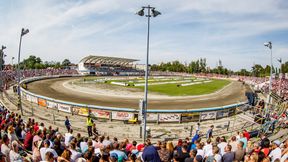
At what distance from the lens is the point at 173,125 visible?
56.0ft

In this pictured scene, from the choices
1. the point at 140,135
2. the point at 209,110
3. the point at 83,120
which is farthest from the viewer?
the point at 209,110

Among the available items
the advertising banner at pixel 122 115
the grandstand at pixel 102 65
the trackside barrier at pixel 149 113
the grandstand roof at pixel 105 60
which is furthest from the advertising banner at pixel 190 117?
the grandstand roof at pixel 105 60

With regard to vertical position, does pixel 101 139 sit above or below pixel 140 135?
above

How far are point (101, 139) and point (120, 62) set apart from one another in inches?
3846

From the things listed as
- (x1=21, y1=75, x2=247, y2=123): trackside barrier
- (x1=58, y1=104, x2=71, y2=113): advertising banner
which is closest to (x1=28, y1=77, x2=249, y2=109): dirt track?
(x1=58, y1=104, x2=71, y2=113): advertising banner

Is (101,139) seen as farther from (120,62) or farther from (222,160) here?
(120,62)

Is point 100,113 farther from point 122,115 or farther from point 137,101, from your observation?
point 137,101

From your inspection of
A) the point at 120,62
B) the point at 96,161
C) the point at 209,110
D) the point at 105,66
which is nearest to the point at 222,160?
the point at 96,161

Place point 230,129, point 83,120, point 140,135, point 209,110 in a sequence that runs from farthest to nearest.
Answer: point 209,110
point 83,120
point 230,129
point 140,135

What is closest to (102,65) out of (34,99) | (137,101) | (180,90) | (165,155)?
(180,90)

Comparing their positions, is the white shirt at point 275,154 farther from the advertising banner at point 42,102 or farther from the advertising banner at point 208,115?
the advertising banner at point 42,102

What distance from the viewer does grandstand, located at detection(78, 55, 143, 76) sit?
84.7m

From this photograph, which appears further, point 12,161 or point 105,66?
point 105,66

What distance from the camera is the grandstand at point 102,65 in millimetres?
84688
